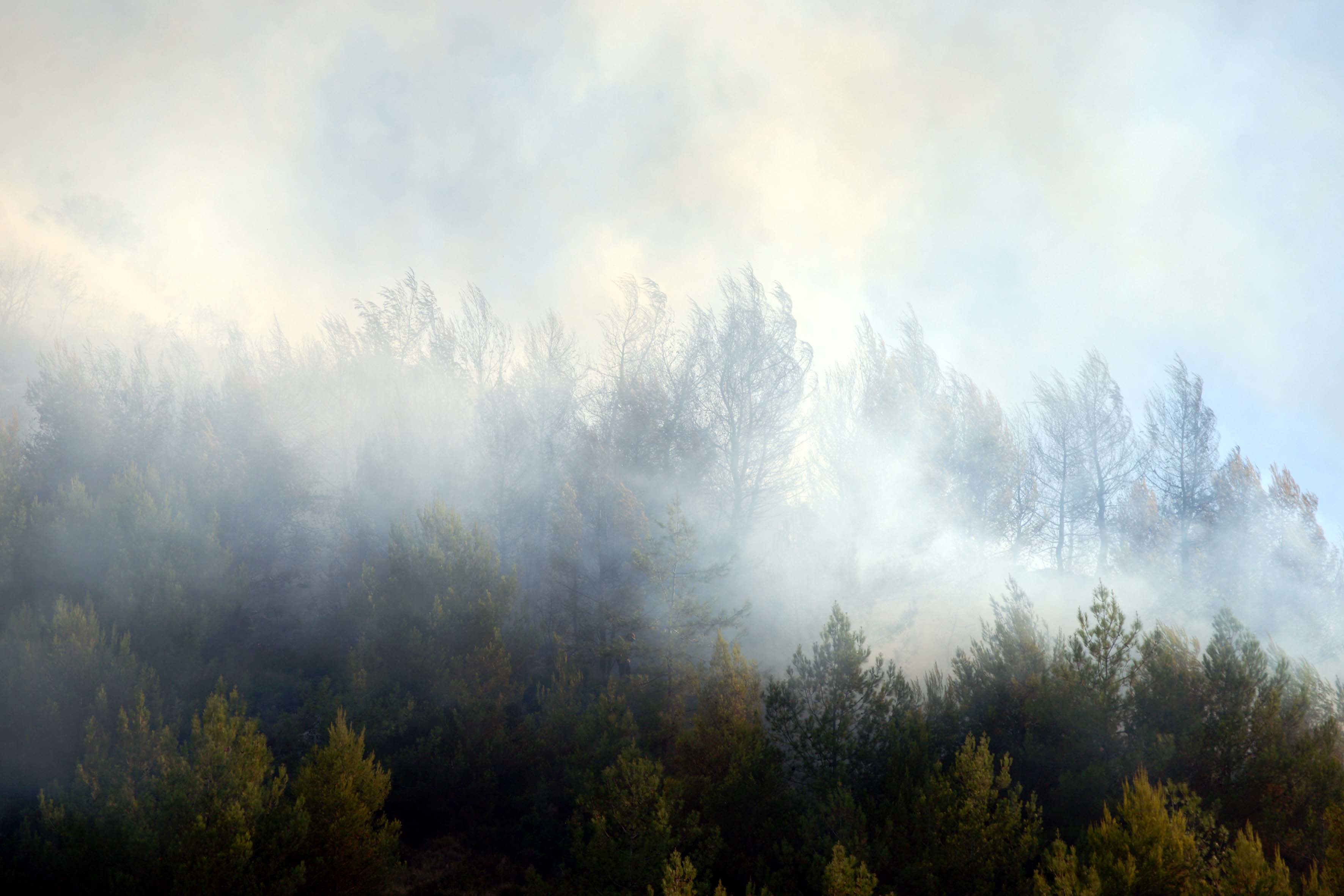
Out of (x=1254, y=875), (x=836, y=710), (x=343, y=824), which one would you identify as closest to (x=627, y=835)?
(x=343, y=824)

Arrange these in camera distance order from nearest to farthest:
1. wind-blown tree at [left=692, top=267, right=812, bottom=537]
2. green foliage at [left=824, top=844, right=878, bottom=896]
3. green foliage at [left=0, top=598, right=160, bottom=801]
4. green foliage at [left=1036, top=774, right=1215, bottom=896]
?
green foliage at [left=1036, top=774, right=1215, bottom=896]
green foliage at [left=824, top=844, right=878, bottom=896]
green foliage at [left=0, top=598, right=160, bottom=801]
wind-blown tree at [left=692, top=267, right=812, bottom=537]

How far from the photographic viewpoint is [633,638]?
22.1 m

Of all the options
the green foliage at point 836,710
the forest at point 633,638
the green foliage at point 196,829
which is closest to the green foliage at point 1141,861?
the forest at point 633,638

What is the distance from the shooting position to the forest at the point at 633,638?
13.0 metres

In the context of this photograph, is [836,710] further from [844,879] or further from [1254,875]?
[1254,875]

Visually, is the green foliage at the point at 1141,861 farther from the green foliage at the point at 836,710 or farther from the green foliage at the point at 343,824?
the green foliage at the point at 343,824

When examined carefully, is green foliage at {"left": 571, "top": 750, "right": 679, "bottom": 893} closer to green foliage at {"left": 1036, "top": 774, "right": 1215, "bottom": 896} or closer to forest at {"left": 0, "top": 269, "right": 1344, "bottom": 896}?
forest at {"left": 0, "top": 269, "right": 1344, "bottom": 896}

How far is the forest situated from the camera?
13.0m

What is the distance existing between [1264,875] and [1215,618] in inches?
384

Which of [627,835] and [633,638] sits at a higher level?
[633,638]

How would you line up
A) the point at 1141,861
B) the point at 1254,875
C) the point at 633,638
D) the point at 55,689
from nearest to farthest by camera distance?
the point at 1254,875
the point at 1141,861
the point at 55,689
the point at 633,638

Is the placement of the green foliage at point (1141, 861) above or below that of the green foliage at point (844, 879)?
above

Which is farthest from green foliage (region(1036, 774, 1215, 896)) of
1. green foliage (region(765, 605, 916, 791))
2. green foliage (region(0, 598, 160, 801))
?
green foliage (region(0, 598, 160, 801))

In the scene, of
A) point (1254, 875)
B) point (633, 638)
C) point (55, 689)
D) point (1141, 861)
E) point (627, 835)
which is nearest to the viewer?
point (1254, 875)
